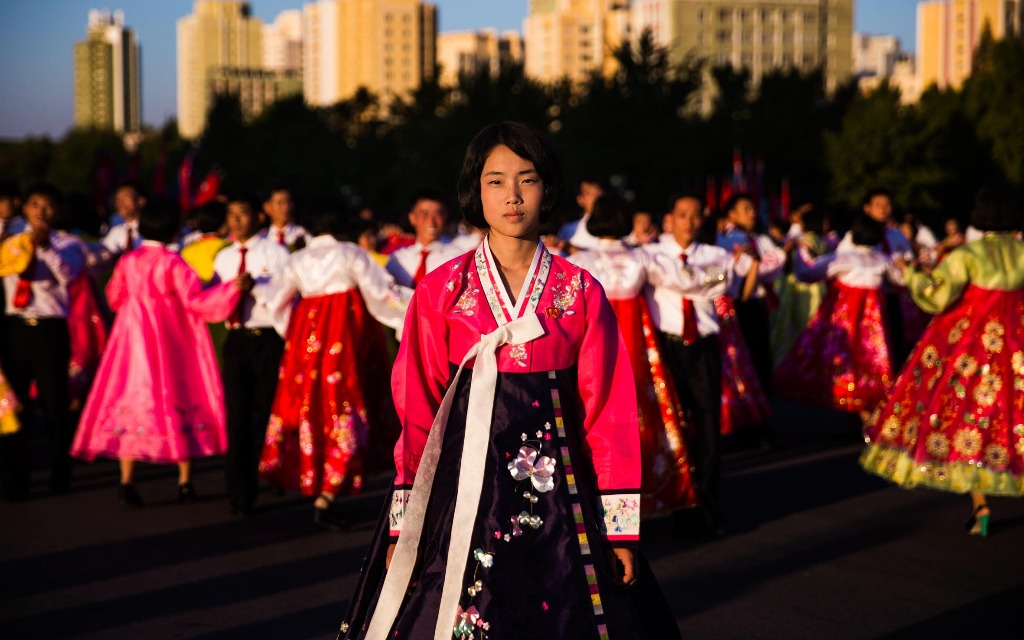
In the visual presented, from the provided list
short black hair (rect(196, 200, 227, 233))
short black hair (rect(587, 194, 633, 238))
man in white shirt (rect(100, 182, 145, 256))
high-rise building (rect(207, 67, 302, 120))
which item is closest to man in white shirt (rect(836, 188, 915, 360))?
short black hair (rect(587, 194, 633, 238))

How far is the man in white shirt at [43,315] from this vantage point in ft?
29.5

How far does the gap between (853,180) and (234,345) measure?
40.5 meters

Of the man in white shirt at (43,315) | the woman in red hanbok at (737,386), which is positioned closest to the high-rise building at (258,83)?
the woman in red hanbok at (737,386)

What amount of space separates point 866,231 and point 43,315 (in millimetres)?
5860

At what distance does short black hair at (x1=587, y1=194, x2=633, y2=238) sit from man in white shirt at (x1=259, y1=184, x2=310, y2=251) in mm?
2524

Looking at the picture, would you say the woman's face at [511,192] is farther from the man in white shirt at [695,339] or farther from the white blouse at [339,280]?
the man in white shirt at [695,339]

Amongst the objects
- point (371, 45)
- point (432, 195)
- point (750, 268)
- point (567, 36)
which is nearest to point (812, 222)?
point (750, 268)

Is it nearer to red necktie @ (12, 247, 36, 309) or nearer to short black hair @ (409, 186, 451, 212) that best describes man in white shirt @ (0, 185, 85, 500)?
red necktie @ (12, 247, 36, 309)

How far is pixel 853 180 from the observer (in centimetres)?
4662

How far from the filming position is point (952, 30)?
438ft

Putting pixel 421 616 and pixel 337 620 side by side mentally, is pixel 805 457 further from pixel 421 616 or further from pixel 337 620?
pixel 421 616

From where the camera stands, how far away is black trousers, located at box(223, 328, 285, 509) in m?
8.24

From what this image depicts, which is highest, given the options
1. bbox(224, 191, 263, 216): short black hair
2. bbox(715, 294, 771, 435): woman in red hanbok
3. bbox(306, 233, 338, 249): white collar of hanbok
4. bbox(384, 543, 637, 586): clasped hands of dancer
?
bbox(224, 191, 263, 216): short black hair

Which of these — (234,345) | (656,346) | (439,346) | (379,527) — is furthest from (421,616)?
(234,345)
